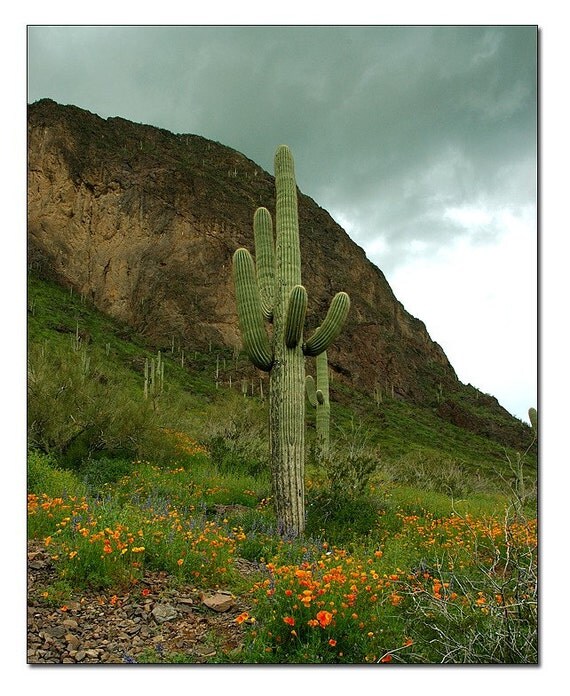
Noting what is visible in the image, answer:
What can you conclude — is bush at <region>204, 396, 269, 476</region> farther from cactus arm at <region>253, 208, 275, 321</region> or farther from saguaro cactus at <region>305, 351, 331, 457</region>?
cactus arm at <region>253, 208, 275, 321</region>

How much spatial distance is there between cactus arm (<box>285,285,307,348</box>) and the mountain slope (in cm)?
4070

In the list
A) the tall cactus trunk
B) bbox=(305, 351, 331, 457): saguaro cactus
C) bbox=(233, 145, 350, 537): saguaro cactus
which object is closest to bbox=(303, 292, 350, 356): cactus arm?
bbox=(233, 145, 350, 537): saguaro cactus

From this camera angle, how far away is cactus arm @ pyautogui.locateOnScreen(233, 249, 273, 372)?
6562 millimetres

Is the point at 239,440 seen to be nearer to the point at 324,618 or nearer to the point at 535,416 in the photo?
the point at 535,416

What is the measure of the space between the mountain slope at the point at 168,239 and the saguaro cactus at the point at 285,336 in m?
39.9

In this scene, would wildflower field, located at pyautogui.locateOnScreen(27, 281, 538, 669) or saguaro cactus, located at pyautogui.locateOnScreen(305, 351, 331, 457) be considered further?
saguaro cactus, located at pyautogui.locateOnScreen(305, 351, 331, 457)

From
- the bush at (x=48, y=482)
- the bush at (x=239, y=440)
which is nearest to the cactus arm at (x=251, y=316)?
the bush at (x=48, y=482)

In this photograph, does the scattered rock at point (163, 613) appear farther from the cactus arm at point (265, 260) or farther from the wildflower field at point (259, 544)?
the cactus arm at point (265, 260)

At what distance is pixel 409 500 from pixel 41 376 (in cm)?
619

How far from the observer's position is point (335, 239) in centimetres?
6531

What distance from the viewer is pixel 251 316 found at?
665cm

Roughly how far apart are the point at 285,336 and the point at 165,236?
168 feet

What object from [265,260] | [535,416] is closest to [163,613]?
[535,416]

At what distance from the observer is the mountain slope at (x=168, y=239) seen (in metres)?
50.1
